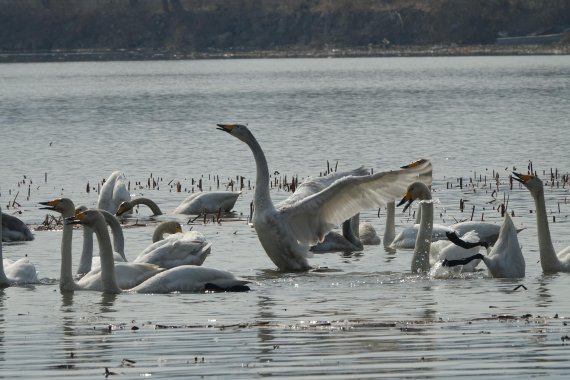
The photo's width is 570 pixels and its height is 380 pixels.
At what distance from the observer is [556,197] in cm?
1934

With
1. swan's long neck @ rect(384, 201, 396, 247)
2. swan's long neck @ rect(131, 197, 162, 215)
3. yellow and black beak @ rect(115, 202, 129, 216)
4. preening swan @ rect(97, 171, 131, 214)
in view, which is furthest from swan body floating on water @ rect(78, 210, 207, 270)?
preening swan @ rect(97, 171, 131, 214)

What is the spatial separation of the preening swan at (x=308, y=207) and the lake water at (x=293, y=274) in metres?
0.27

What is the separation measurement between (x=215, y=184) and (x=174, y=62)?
79.0m

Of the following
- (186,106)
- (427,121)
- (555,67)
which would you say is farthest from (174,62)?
(427,121)

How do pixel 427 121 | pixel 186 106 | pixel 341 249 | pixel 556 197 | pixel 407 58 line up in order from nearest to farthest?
pixel 341 249 < pixel 556 197 < pixel 427 121 < pixel 186 106 < pixel 407 58

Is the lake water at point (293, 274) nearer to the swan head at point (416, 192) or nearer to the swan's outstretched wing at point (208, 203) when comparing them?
the swan's outstretched wing at point (208, 203)

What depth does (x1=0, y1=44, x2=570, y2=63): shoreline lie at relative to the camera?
97750 millimetres

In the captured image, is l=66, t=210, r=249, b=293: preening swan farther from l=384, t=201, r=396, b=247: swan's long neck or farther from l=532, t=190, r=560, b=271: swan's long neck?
l=384, t=201, r=396, b=247: swan's long neck

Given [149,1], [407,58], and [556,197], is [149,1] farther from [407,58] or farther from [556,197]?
[556,197]

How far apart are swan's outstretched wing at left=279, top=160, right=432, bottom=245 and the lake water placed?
462 millimetres

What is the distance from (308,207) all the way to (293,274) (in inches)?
25.5

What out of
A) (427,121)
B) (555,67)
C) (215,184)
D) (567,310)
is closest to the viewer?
(567,310)

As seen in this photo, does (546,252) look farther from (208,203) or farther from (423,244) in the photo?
(208,203)

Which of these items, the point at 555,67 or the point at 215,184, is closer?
the point at 215,184
